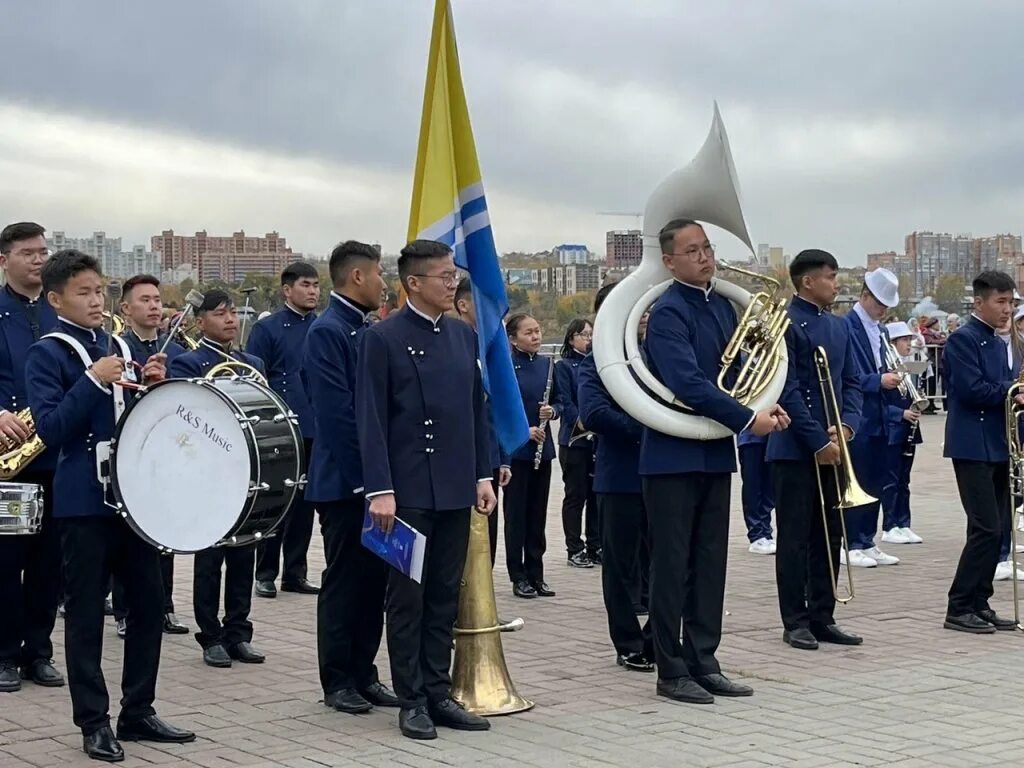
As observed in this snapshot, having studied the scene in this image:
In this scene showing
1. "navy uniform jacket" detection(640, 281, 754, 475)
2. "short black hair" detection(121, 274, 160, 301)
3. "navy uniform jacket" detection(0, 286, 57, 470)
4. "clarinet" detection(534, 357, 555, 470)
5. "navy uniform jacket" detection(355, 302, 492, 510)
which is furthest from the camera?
"clarinet" detection(534, 357, 555, 470)

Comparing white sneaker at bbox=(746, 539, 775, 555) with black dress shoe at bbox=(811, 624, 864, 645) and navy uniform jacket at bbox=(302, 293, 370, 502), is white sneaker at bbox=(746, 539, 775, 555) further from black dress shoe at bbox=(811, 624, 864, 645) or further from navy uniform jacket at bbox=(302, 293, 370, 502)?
navy uniform jacket at bbox=(302, 293, 370, 502)

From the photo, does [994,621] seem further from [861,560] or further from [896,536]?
[896,536]

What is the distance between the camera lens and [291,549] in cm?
1038

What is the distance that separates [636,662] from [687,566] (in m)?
0.81

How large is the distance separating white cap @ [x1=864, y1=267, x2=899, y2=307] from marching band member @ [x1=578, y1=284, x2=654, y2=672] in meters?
3.94

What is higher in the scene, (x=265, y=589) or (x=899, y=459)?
(x=899, y=459)

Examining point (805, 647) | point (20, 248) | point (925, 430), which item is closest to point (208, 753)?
point (20, 248)

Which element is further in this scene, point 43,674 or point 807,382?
point 807,382

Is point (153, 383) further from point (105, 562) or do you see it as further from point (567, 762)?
point (567, 762)

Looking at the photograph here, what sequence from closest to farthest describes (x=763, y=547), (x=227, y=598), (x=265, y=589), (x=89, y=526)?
(x=89, y=526), (x=227, y=598), (x=265, y=589), (x=763, y=547)

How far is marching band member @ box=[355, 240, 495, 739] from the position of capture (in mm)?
6508

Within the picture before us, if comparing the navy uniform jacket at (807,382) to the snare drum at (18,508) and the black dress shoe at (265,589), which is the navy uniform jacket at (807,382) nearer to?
the black dress shoe at (265,589)

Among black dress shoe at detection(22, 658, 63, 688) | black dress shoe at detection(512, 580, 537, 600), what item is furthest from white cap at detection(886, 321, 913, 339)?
black dress shoe at detection(22, 658, 63, 688)

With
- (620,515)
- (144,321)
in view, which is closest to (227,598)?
(144,321)
